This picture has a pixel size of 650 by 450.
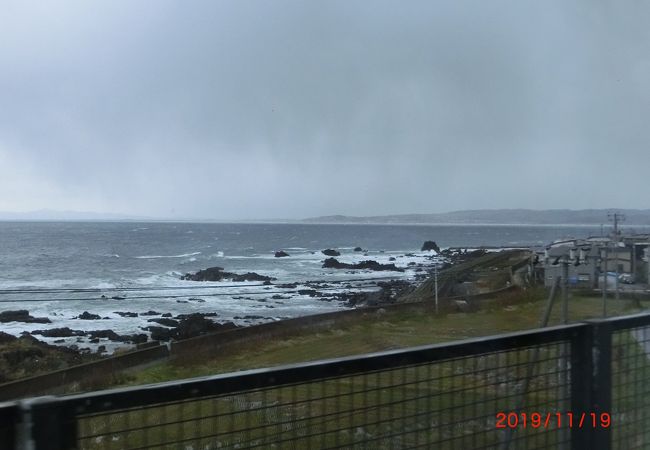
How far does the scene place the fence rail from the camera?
2129 millimetres

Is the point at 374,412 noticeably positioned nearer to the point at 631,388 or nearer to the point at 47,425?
the point at 47,425

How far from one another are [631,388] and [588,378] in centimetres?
57

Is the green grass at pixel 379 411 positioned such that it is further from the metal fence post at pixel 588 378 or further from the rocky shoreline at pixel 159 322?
the rocky shoreline at pixel 159 322

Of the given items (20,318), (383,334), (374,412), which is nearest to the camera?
(374,412)

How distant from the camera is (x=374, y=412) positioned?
2734 millimetres

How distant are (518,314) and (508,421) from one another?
1023cm

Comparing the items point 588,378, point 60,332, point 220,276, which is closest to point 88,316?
point 60,332

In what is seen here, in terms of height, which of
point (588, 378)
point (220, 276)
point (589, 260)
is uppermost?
point (589, 260)

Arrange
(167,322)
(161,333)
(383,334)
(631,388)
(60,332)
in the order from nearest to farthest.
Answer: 1. (631,388)
2. (383,334)
3. (161,333)
4. (60,332)
5. (167,322)

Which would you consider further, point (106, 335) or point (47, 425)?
point (106, 335)

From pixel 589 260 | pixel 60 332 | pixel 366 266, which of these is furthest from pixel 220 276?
pixel 589 260

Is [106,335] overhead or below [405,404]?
below
